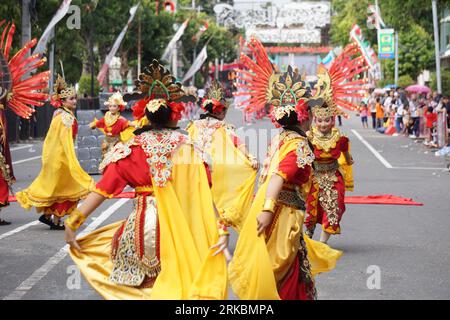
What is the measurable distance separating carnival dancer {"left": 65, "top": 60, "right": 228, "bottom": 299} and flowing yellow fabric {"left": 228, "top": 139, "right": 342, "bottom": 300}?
382mm

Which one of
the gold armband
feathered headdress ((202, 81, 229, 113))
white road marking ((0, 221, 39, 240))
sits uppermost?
feathered headdress ((202, 81, 229, 113))

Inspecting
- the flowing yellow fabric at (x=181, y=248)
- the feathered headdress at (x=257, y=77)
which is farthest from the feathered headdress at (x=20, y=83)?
the flowing yellow fabric at (x=181, y=248)

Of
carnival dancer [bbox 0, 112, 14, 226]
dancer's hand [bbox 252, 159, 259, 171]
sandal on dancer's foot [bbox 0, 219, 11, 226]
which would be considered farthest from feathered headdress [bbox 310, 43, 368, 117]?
sandal on dancer's foot [bbox 0, 219, 11, 226]

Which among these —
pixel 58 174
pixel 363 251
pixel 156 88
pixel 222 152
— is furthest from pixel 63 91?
pixel 156 88

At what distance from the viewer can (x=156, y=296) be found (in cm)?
641

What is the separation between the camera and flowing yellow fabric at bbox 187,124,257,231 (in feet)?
39.6

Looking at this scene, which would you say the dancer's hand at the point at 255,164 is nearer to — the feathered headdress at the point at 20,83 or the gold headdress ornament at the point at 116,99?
the feathered headdress at the point at 20,83

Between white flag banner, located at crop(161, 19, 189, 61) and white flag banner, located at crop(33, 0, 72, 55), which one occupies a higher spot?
white flag banner, located at crop(161, 19, 189, 61)

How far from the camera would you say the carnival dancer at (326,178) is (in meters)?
10.7

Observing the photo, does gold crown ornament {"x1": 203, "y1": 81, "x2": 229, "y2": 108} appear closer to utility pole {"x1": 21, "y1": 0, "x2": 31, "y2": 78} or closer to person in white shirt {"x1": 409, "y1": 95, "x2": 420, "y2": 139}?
utility pole {"x1": 21, "y1": 0, "x2": 31, "y2": 78}

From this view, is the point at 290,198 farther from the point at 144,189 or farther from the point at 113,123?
the point at 113,123

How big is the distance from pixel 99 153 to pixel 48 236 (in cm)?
972

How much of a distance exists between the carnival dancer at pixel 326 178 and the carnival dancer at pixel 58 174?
10.1 feet
